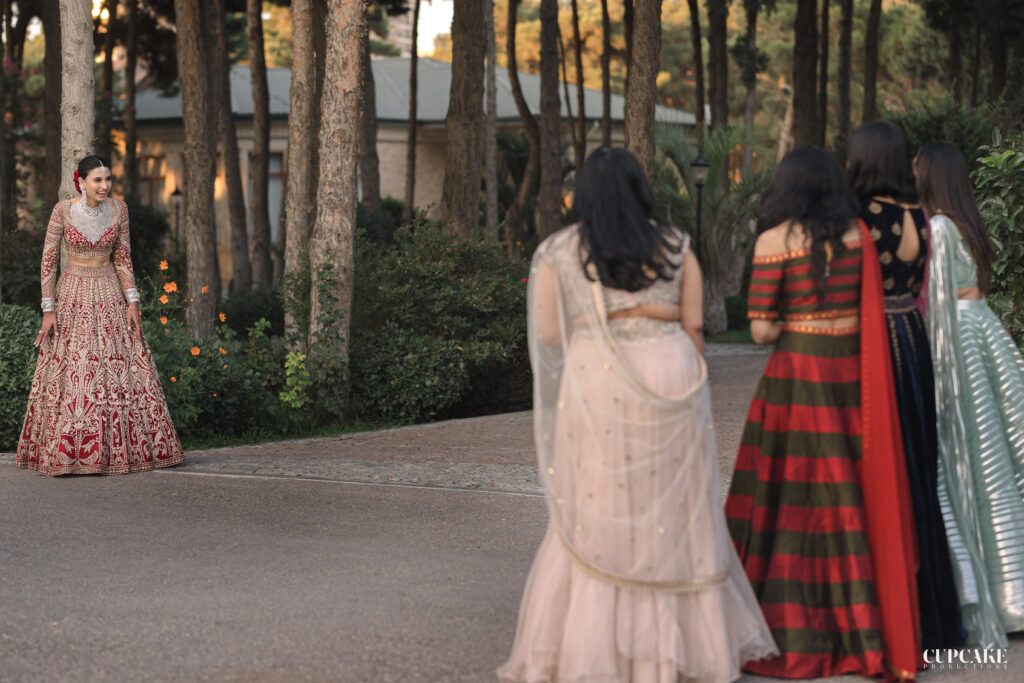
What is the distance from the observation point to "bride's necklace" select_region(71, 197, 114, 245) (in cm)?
912

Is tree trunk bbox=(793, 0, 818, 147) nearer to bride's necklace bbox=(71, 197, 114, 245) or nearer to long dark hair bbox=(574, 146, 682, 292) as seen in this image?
bride's necklace bbox=(71, 197, 114, 245)

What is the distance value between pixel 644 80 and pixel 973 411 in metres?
11.3

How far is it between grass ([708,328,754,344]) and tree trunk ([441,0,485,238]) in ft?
28.0

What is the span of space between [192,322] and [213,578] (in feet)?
35.5

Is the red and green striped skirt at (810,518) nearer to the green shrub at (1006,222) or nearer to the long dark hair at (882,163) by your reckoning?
the long dark hair at (882,163)

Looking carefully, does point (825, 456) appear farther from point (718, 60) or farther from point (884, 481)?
point (718, 60)

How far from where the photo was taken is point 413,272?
1423 cm

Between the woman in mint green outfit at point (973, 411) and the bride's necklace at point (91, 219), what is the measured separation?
5.81 m

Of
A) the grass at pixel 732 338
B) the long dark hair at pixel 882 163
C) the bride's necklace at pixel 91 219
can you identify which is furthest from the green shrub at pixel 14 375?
the grass at pixel 732 338

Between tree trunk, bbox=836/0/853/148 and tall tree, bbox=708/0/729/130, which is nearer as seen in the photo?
tall tree, bbox=708/0/729/130

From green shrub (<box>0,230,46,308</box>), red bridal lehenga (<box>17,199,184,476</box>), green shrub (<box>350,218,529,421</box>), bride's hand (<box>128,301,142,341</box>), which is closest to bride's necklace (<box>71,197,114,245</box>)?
red bridal lehenga (<box>17,199,184,476</box>)

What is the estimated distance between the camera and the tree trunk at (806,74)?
2598 centimetres

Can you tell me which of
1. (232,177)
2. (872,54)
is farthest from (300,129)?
(872,54)

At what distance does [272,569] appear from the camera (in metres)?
6.50
